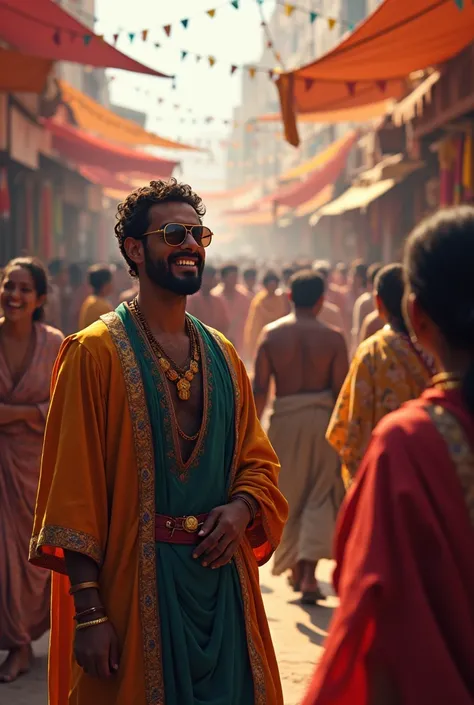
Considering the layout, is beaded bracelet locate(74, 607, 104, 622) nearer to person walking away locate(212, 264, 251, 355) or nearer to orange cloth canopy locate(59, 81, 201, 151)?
person walking away locate(212, 264, 251, 355)

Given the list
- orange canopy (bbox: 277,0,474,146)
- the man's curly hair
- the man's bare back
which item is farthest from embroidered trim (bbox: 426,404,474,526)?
orange canopy (bbox: 277,0,474,146)

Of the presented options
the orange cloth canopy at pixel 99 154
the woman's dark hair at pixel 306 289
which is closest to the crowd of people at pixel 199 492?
the woman's dark hair at pixel 306 289

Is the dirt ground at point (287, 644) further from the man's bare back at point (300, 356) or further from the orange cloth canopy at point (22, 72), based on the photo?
the orange cloth canopy at point (22, 72)

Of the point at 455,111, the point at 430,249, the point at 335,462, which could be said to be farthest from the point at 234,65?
the point at 430,249

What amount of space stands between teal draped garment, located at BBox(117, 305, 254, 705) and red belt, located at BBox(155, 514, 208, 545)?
0.06ft

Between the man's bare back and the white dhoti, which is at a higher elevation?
the man's bare back

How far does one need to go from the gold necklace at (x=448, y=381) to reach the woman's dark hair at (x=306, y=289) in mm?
5182

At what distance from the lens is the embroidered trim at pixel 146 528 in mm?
3170

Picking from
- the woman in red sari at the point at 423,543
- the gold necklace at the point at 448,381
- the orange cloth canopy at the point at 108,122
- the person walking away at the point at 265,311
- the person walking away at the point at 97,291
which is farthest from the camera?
the orange cloth canopy at the point at 108,122

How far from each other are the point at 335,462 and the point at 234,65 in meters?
5.77

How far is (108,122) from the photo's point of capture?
23.8 metres

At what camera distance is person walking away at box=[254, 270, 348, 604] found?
23.9 ft

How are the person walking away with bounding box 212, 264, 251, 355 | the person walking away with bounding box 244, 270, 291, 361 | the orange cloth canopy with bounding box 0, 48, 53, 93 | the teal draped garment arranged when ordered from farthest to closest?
1. the person walking away with bounding box 212, 264, 251, 355
2. the person walking away with bounding box 244, 270, 291, 361
3. the orange cloth canopy with bounding box 0, 48, 53, 93
4. the teal draped garment

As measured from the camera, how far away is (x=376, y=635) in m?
2.05
